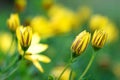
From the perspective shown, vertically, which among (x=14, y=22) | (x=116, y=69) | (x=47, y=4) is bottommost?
(x=116, y=69)

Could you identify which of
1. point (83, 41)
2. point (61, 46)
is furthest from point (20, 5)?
point (83, 41)

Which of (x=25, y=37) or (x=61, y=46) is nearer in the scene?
(x=25, y=37)

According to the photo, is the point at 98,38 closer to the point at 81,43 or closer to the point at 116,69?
the point at 81,43

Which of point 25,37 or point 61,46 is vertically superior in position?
point 25,37

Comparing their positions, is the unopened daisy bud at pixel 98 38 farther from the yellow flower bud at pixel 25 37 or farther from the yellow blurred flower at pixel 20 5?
the yellow blurred flower at pixel 20 5

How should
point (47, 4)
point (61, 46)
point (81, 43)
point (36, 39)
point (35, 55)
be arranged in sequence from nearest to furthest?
point (81, 43)
point (35, 55)
point (36, 39)
point (61, 46)
point (47, 4)

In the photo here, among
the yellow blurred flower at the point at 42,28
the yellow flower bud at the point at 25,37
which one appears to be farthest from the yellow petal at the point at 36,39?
the yellow blurred flower at the point at 42,28

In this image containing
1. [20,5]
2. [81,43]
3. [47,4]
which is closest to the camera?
[81,43]

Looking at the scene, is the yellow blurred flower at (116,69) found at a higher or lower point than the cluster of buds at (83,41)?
lower

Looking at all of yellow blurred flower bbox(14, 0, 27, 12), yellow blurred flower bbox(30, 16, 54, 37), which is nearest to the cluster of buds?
yellow blurred flower bbox(14, 0, 27, 12)
